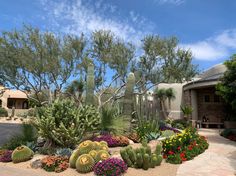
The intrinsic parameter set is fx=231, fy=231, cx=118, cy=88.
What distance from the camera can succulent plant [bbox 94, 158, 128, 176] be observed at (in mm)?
5805

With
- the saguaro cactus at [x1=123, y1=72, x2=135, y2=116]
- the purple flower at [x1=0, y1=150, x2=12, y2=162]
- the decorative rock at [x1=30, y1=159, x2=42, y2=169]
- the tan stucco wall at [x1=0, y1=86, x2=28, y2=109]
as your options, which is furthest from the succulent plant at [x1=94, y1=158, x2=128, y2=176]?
the tan stucco wall at [x1=0, y1=86, x2=28, y2=109]

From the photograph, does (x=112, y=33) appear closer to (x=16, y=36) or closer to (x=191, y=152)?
(x=16, y=36)

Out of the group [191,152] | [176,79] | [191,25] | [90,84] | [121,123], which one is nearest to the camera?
[191,152]

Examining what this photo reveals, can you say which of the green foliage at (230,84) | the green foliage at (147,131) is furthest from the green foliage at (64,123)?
the green foliage at (230,84)

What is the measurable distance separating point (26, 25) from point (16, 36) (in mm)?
1302

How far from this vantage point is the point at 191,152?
25.9ft

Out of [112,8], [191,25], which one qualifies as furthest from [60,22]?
[191,25]

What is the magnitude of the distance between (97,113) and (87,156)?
2916mm

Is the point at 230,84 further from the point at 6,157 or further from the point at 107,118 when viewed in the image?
the point at 6,157

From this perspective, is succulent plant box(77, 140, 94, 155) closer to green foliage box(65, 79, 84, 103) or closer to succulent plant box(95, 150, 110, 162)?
succulent plant box(95, 150, 110, 162)

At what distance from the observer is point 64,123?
26.8 feet

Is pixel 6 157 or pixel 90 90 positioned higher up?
pixel 90 90

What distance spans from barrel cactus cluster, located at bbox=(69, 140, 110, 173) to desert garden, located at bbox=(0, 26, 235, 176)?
3 centimetres

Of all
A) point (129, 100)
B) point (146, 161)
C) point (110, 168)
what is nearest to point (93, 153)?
→ point (110, 168)
